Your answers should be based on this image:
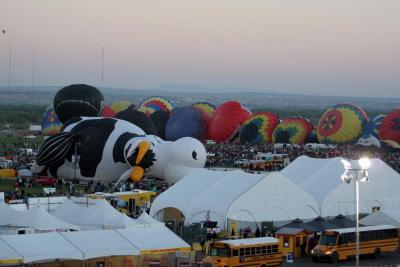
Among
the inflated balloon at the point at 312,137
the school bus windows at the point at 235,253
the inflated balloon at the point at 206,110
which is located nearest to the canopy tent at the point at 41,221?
the school bus windows at the point at 235,253

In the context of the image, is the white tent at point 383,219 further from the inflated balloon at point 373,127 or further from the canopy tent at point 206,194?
the inflated balloon at point 373,127

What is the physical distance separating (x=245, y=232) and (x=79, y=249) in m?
6.59

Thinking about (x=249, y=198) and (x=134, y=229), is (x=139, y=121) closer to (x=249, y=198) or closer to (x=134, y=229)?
(x=249, y=198)

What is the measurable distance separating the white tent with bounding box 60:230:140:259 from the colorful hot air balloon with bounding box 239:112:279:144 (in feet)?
137

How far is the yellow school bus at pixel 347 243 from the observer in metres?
19.3

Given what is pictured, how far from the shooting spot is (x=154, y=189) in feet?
102

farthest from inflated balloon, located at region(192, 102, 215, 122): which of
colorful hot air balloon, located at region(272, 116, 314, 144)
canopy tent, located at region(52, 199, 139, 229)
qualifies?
canopy tent, located at region(52, 199, 139, 229)

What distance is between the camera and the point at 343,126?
5500 centimetres

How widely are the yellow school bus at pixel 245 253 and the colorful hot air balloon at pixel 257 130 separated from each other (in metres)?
39.9

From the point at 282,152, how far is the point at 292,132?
8041 mm

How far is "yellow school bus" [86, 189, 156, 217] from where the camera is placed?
25547 mm

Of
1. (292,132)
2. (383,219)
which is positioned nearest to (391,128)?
(292,132)

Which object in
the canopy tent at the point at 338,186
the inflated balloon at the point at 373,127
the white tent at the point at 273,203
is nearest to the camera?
the white tent at the point at 273,203

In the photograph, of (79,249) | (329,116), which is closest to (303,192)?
(79,249)
